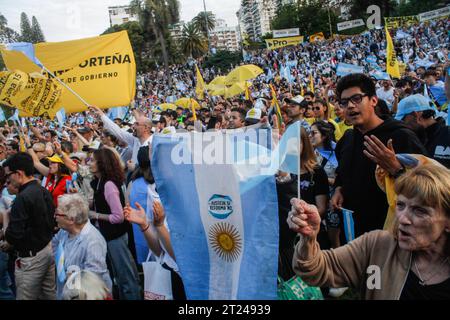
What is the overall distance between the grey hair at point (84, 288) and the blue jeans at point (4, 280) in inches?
95.2

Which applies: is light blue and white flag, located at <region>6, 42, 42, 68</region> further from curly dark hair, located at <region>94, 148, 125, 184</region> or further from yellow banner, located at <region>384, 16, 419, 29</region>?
yellow banner, located at <region>384, 16, 419, 29</region>

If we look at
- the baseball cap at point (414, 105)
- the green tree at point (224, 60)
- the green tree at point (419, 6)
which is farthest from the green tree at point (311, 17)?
the baseball cap at point (414, 105)

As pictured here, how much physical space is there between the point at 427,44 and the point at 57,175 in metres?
→ 24.5

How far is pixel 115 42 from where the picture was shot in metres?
7.30

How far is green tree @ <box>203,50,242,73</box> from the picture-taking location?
58125 millimetres

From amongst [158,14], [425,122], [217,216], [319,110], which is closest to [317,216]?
[217,216]

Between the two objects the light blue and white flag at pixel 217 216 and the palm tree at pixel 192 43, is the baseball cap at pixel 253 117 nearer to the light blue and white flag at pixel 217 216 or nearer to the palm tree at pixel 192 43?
the light blue and white flag at pixel 217 216

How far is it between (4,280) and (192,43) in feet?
200

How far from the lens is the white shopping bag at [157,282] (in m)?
2.64

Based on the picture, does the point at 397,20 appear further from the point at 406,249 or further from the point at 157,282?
the point at 406,249

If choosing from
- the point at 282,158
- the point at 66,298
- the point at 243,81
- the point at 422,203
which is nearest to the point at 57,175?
the point at 66,298

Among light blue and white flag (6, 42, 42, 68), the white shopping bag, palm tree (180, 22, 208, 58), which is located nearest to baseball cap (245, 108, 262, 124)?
the white shopping bag

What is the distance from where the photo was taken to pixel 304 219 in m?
1.70
